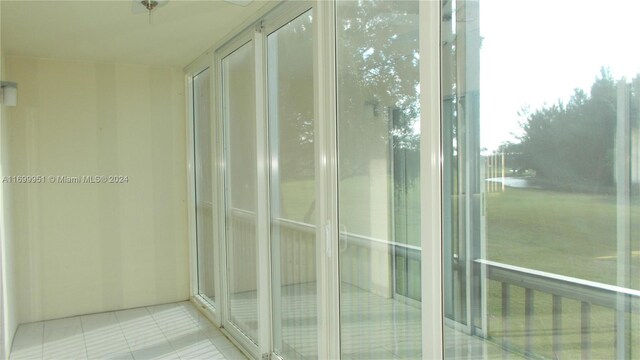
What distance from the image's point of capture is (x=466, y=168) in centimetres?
159

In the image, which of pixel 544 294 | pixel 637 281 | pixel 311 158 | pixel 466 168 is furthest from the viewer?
pixel 311 158

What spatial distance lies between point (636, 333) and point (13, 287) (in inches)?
179

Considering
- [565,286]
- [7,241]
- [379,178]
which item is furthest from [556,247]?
[7,241]

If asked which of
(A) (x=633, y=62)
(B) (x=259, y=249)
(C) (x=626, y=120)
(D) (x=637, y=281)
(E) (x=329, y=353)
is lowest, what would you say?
(E) (x=329, y=353)

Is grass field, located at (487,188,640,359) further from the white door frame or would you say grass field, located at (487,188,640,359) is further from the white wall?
the white wall

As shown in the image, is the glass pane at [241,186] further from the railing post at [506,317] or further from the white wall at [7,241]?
the railing post at [506,317]

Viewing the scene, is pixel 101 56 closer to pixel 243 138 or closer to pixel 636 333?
pixel 243 138

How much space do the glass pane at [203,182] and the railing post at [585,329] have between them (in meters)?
3.57

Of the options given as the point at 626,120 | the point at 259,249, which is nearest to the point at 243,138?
the point at 259,249

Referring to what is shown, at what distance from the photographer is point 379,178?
2076mm

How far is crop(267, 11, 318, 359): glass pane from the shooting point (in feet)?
9.05

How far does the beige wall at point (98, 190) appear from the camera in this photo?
432 centimetres

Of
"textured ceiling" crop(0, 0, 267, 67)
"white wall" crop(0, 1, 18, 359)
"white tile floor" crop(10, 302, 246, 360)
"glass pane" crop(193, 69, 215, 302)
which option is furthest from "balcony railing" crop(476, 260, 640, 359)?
"white wall" crop(0, 1, 18, 359)

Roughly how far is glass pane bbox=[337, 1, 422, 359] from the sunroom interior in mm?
12
